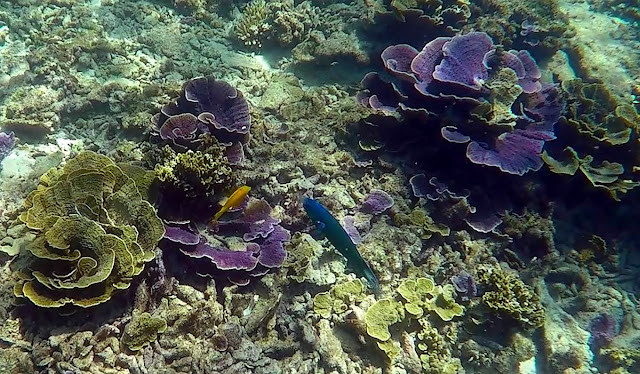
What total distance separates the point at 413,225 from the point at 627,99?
4.64m

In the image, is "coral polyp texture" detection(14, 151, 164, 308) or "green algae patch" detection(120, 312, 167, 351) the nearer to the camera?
"coral polyp texture" detection(14, 151, 164, 308)

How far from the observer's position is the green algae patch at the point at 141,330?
10.7 feet

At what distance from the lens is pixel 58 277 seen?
10.4 feet

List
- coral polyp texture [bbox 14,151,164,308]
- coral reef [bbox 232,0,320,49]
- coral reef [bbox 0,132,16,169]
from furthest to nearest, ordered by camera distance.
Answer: coral reef [bbox 232,0,320,49], coral reef [bbox 0,132,16,169], coral polyp texture [bbox 14,151,164,308]

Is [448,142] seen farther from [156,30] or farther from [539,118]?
[156,30]

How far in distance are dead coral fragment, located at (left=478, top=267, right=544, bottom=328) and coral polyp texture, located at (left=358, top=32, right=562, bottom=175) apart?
1216 millimetres

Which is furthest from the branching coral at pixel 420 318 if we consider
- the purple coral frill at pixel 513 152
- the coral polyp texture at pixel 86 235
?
the coral polyp texture at pixel 86 235

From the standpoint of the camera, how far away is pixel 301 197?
4512mm

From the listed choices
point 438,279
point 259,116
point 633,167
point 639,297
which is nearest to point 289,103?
point 259,116

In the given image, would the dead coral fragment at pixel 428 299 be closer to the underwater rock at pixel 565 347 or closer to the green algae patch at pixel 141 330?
the underwater rock at pixel 565 347

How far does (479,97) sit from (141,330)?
4.26 meters

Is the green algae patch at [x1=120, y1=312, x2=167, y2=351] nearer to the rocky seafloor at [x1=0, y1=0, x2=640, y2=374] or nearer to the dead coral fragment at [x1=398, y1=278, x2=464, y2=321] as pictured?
the rocky seafloor at [x1=0, y1=0, x2=640, y2=374]

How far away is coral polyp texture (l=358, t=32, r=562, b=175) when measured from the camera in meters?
4.94

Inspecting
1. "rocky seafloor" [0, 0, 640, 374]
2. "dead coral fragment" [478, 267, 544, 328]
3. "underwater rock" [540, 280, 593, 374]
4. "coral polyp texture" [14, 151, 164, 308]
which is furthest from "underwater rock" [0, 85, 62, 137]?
"underwater rock" [540, 280, 593, 374]
